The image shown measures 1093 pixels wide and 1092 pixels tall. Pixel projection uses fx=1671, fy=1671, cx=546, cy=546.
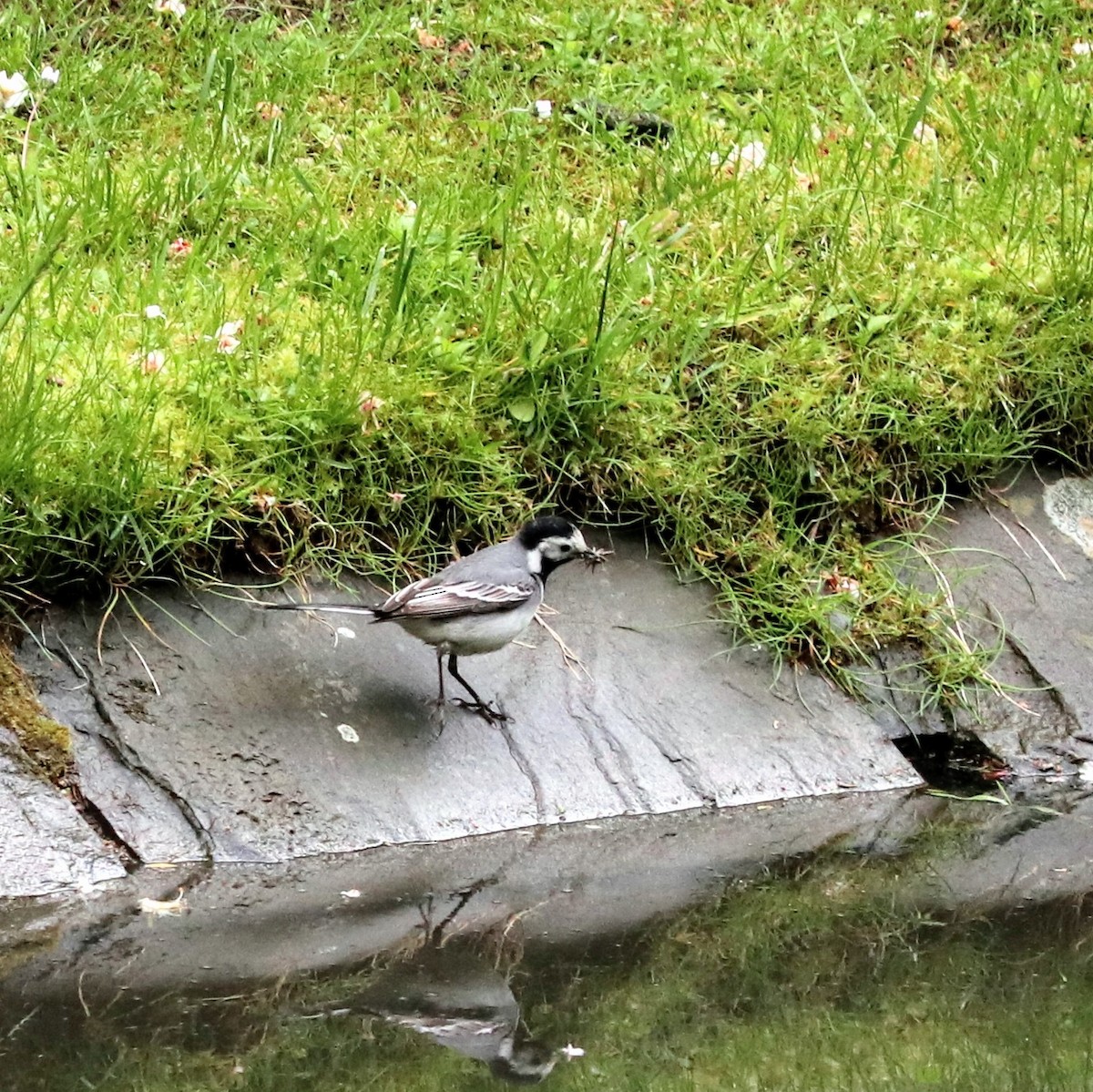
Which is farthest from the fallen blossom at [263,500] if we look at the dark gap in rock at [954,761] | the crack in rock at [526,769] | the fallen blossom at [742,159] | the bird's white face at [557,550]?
the fallen blossom at [742,159]

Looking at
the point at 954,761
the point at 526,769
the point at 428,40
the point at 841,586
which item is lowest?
the point at 954,761

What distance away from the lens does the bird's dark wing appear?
4.75 m

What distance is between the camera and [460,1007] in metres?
3.62

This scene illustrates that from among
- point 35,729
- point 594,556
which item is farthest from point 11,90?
point 594,556

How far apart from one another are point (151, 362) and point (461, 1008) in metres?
2.40

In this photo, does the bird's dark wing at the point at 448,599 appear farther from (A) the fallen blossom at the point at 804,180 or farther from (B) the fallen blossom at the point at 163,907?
(A) the fallen blossom at the point at 804,180

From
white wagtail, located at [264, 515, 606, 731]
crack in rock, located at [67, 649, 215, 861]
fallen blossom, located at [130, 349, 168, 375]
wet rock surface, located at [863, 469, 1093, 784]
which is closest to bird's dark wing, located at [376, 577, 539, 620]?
white wagtail, located at [264, 515, 606, 731]

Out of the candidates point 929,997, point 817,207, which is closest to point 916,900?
point 929,997

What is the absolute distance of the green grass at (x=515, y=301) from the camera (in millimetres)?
5059

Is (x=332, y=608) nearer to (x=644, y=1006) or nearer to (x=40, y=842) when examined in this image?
(x=40, y=842)

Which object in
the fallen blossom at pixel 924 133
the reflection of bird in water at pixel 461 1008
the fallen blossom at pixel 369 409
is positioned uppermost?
the fallen blossom at pixel 924 133

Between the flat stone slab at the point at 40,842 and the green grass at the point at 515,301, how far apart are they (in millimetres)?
619

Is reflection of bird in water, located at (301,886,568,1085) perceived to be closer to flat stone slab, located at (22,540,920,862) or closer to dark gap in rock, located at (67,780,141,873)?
flat stone slab, located at (22,540,920,862)

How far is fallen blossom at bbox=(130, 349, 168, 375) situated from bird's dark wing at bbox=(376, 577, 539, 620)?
106cm
